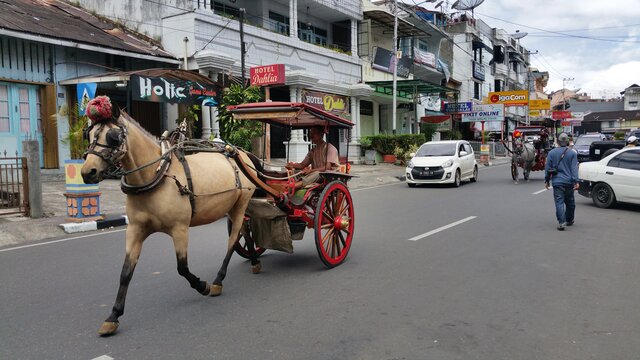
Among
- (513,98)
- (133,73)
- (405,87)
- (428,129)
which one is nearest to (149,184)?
(133,73)

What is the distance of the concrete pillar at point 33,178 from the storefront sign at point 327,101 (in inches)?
550

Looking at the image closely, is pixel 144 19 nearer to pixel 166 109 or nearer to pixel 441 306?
pixel 166 109

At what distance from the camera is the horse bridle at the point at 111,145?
153 inches

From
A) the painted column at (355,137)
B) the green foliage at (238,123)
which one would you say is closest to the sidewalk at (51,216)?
the green foliage at (238,123)

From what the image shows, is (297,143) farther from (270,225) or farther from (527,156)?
(270,225)

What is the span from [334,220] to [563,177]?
4.86m

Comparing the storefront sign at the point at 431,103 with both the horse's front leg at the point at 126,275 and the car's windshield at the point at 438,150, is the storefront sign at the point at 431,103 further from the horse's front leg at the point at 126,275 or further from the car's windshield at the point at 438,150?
the horse's front leg at the point at 126,275

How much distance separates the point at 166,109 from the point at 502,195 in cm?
1244

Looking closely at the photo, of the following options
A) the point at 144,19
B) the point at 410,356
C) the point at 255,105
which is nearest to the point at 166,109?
the point at 144,19

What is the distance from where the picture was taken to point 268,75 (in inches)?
669

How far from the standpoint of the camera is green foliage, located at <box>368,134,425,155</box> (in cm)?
2767

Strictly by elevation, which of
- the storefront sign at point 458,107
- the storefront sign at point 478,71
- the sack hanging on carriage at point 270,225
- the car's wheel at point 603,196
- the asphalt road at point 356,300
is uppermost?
the storefront sign at point 478,71

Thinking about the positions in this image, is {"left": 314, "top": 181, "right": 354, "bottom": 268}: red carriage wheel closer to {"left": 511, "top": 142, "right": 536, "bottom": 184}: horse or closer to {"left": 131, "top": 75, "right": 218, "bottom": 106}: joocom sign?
{"left": 131, "top": 75, "right": 218, "bottom": 106}: joocom sign

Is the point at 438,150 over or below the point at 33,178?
over
